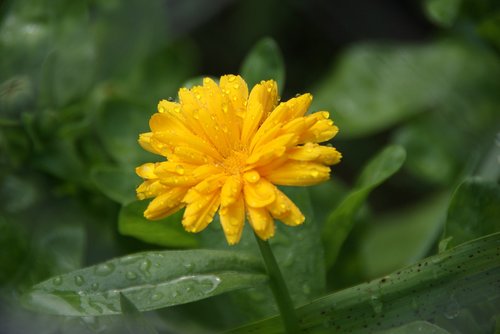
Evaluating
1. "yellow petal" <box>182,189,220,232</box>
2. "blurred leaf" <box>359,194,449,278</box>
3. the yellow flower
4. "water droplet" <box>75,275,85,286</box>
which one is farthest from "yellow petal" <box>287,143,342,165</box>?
"blurred leaf" <box>359,194,449,278</box>

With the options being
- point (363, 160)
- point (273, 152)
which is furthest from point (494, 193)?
point (363, 160)

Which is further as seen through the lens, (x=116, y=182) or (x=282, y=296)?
(x=116, y=182)

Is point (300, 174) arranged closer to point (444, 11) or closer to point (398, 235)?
point (444, 11)

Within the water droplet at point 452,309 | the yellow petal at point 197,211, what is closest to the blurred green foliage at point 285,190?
the water droplet at point 452,309

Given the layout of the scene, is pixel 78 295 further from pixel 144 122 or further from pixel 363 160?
pixel 363 160

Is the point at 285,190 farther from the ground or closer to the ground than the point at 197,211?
farther from the ground

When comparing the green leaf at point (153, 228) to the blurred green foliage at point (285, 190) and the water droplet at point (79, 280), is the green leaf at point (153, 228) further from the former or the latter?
the water droplet at point (79, 280)

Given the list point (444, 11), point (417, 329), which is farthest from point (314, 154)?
point (444, 11)
